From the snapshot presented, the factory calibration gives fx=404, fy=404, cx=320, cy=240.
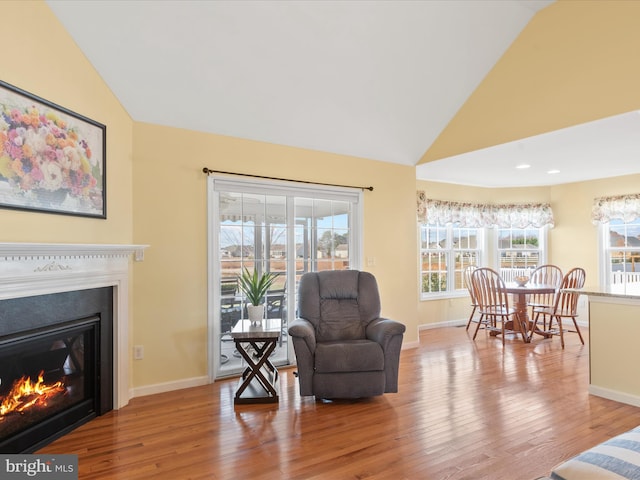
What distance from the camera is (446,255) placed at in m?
6.62

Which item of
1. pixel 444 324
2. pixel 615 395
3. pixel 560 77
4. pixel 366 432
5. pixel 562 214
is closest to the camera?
pixel 366 432

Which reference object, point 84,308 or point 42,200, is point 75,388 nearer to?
point 84,308

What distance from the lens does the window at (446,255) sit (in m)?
6.40

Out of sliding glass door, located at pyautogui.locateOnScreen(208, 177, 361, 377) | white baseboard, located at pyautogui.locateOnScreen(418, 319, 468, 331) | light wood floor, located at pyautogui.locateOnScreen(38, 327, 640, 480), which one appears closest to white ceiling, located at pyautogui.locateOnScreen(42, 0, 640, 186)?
sliding glass door, located at pyautogui.locateOnScreen(208, 177, 361, 377)

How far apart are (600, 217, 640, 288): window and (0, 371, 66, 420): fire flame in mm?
6954

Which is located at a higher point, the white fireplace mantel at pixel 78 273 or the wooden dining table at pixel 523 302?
the white fireplace mantel at pixel 78 273

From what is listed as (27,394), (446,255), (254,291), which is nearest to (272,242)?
(254,291)

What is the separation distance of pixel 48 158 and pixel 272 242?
2.09m

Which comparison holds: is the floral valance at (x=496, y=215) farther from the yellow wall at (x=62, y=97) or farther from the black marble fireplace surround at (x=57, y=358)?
the black marble fireplace surround at (x=57, y=358)

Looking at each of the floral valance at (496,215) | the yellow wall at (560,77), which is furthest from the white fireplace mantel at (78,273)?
the floral valance at (496,215)

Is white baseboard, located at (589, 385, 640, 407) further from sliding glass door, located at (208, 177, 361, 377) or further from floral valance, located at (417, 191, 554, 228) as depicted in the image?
floral valance, located at (417, 191, 554, 228)

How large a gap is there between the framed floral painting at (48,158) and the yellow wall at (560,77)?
371cm

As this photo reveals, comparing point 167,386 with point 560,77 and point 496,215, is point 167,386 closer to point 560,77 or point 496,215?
point 560,77

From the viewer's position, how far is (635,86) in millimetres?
3238
